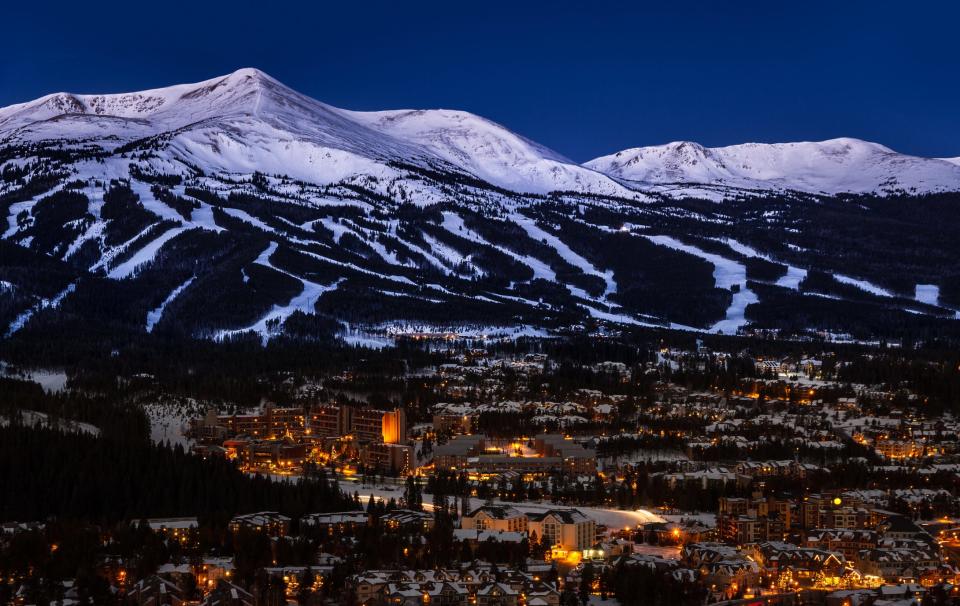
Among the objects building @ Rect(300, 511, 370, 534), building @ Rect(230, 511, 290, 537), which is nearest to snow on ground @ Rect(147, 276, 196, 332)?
building @ Rect(300, 511, 370, 534)

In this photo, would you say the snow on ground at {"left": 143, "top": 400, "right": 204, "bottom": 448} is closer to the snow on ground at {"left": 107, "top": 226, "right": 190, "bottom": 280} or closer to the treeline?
the treeline

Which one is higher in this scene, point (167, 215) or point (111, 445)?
point (167, 215)

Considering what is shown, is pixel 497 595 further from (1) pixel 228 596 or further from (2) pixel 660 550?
(2) pixel 660 550

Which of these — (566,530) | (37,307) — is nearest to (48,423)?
(566,530)

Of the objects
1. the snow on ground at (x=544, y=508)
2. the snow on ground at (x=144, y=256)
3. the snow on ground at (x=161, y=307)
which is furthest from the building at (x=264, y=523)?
the snow on ground at (x=144, y=256)

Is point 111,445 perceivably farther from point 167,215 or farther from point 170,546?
point 167,215

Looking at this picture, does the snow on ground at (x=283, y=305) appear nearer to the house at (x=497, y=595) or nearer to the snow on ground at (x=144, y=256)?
the snow on ground at (x=144, y=256)

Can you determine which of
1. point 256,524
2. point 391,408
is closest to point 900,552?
point 256,524
